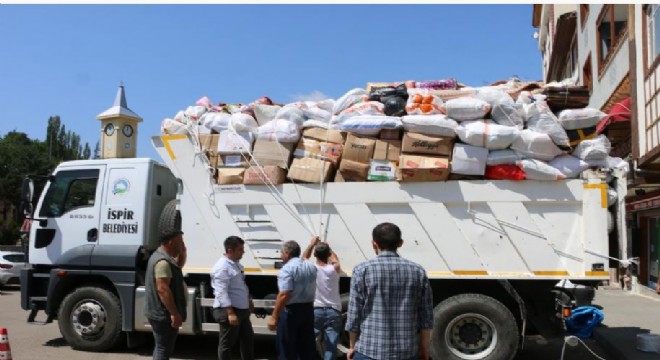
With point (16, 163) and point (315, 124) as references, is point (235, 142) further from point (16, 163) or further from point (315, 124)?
point (16, 163)

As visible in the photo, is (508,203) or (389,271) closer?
(389,271)

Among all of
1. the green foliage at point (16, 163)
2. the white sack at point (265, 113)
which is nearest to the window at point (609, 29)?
the white sack at point (265, 113)

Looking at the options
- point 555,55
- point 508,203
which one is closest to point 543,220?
point 508,203

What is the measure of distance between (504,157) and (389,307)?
3.41 metres

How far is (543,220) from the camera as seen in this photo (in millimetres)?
6406

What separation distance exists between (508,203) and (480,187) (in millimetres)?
349

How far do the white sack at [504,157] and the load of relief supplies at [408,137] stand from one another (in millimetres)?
11

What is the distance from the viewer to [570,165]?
21.0 ft

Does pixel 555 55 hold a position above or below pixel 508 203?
above

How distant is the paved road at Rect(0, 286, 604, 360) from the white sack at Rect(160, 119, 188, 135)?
2.92 metres

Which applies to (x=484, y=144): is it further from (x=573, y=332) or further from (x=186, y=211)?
(x=186, y=211)

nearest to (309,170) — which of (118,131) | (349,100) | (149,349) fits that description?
(349,100)

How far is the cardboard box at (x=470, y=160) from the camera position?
6488 mm

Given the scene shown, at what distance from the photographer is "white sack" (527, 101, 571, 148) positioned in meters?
6.46
